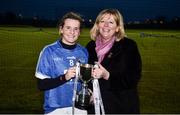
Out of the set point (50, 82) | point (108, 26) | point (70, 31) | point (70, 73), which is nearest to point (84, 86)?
point (70, 73)

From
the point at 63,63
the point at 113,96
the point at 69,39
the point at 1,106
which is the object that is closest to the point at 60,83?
the point at 63,63

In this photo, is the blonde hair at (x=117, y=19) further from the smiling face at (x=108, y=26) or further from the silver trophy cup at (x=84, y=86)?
the silver trophy cup at (x=84, y=86)

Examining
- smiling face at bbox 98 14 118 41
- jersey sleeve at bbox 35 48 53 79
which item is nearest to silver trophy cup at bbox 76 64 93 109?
jersey sleeve at bbox 35 48 53 79

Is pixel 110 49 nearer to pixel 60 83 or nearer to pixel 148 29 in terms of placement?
pixel 60 83

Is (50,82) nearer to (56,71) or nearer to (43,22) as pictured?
(56,71)

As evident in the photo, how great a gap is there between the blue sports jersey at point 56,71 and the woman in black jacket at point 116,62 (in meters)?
0.36

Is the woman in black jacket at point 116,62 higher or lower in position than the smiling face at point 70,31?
lower

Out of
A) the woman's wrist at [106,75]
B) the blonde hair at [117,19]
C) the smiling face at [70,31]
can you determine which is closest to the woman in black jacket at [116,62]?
the blonde hair at [117,19]

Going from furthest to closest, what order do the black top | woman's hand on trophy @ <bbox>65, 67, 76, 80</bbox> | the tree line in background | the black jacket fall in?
the tree line in background < the black jacket < the black top < woman's hand on trophy @ <bbox>65, 67, 76, 80</bbox>

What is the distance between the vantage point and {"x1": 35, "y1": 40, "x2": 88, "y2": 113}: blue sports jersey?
311 cm

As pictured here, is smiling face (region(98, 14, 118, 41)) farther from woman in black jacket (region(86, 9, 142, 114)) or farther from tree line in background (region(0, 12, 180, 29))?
tree line in background (region(0, 12, 180, 29))

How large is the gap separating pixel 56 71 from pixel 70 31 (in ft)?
1.17

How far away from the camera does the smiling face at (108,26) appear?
346 cm

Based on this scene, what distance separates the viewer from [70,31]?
326 centimetres
